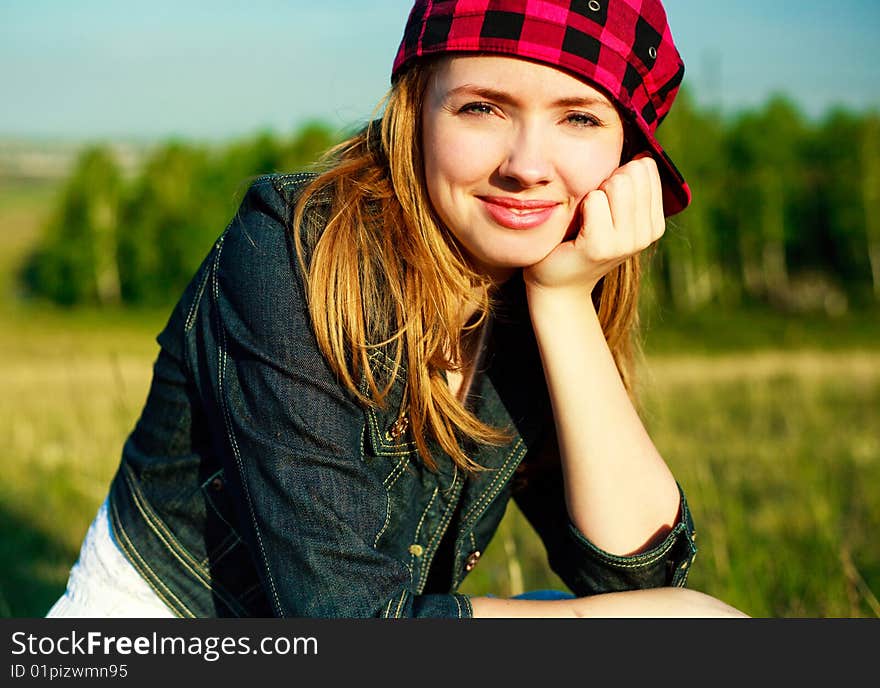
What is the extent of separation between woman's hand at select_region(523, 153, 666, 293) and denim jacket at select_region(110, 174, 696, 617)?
0.29 meters

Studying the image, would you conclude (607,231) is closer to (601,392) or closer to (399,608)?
(601,392)

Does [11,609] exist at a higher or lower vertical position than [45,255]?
higher

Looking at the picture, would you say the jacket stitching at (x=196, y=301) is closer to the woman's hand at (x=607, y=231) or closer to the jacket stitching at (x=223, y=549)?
the jacket stitching at (x=223, y=549)

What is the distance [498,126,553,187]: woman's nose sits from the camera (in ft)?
6.54

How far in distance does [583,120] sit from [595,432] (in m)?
0.73

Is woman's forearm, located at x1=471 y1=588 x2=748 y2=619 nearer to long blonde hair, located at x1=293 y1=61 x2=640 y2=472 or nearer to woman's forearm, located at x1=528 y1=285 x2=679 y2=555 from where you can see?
woman's forearm, located at x1=528 y1=285 x2=679 y2=555

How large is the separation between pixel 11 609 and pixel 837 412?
6.78 meters

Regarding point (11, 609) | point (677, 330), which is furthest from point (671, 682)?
point (677, 330)

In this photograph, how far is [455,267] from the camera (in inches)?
87.0

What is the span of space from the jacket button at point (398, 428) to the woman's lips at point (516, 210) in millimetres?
518

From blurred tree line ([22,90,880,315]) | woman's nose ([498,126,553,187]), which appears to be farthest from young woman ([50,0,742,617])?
blurred tree line ([22,90,880,315])

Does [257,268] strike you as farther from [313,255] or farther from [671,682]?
[671,682]

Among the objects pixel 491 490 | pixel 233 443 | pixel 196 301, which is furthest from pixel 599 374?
pixel 196 301

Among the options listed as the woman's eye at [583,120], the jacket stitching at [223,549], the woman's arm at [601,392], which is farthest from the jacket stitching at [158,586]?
the woman's eye at [583,120]
